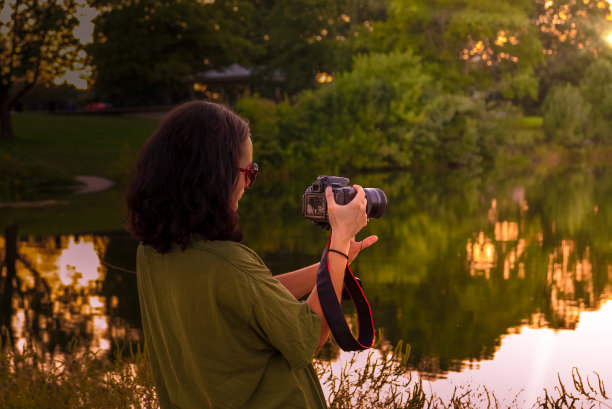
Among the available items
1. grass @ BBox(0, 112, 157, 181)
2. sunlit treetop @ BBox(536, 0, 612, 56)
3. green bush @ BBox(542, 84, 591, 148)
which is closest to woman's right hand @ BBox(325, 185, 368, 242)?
grass @ BBox(0, 112, 157, 181)

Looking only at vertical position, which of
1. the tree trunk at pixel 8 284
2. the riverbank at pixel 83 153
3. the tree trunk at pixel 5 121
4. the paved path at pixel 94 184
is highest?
the tree trunk at pixel 5 121

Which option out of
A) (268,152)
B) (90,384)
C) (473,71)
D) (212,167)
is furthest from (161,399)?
(473,71)

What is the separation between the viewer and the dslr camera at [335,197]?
2410 mm

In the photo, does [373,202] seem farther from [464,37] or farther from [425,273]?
[464,37]

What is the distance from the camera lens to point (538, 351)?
847 cm

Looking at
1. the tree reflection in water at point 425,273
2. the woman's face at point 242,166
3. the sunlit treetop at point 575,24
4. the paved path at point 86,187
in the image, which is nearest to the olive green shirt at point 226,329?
the woman's face at point 242,166

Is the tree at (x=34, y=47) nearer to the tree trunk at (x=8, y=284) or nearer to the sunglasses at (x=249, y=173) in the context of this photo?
the tree trunk at (x=8, y=284)

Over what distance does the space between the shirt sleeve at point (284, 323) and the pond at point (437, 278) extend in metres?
2.82

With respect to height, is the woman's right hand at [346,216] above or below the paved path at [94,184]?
above

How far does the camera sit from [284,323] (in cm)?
210

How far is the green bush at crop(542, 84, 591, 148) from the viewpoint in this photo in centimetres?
4284

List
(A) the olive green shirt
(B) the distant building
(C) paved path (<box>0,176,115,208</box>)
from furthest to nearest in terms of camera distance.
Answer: (B) the distant building → (C) paved path (<box>0,176,115,208</box>) → (A) the olive green shirt

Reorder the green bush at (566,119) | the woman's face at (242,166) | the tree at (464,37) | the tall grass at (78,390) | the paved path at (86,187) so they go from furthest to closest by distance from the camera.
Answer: the tree at (464,37) → the green bush at (566,119) → the paved path at (86,187) → the tall grass at (78,390) → the woman's face at (242,166)

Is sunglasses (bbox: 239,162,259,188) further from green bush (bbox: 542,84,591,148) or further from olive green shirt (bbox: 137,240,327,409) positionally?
green bush (bbox: 542,84,591,148)
